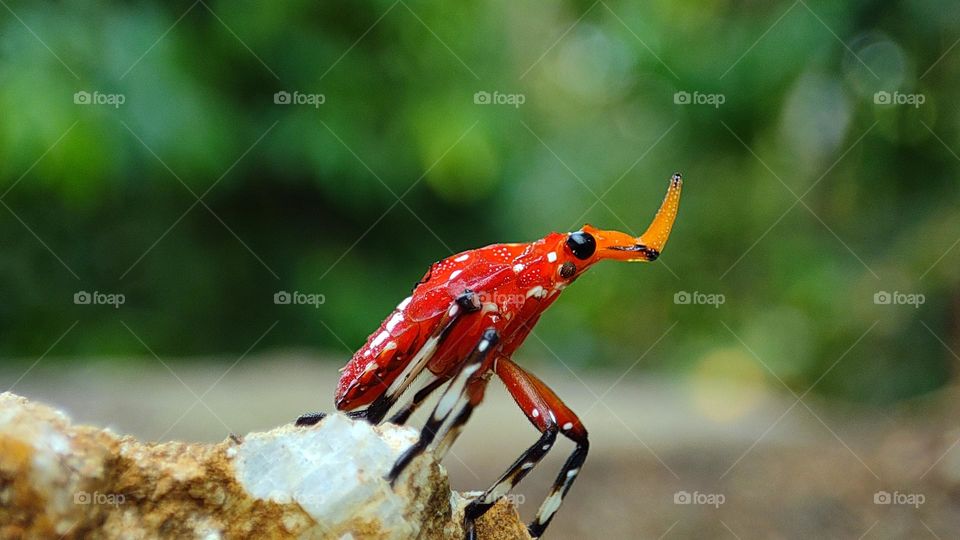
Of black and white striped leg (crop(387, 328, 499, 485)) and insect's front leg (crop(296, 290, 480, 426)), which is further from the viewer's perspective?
insect's front leg (crop(296, 290, 480, 426))

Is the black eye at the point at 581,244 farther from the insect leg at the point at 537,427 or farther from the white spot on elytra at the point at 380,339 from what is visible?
the white spot on elytra at the point at 380,339

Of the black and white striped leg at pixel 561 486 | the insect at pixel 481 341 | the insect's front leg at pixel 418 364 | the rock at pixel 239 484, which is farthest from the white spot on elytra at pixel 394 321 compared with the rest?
the black and white striped leg at pixel 561 486

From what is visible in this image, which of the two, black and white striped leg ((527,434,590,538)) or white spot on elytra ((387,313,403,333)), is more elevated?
white spot on elytra ((387,313,403,333))

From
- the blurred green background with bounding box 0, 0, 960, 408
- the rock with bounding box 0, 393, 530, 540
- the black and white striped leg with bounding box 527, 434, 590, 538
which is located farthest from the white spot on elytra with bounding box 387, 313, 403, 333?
the blurred green background with bounding box 0, 0, 960, 408

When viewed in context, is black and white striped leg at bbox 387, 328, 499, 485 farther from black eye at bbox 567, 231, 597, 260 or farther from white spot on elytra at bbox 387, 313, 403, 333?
black eye at bbox 567, 231, 597, 260

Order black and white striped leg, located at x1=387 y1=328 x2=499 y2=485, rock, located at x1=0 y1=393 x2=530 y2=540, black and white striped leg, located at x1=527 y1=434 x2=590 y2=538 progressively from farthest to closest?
black and white striped leg, located at x1=527 y1=434 x2=590 y2=538 → black and white striped leg, located at x1=387 y1=328 x2=499 y2=485 → rock, located at x1=0 y1=393 x2=530 y2=540

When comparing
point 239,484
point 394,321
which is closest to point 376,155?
point 394,321

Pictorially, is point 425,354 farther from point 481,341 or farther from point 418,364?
point 481,341
